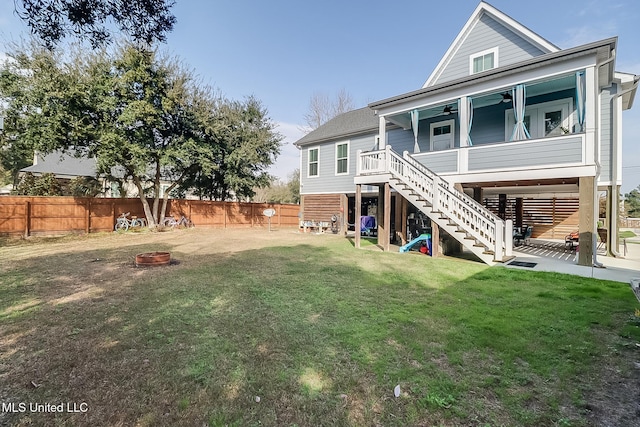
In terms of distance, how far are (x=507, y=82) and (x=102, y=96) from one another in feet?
50.7

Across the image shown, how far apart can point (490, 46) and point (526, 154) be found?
5964 millimetres

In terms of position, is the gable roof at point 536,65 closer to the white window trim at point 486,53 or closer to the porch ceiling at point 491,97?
the porch ceiling at point 491,97

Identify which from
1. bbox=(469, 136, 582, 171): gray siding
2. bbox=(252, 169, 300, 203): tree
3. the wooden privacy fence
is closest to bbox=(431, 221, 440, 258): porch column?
bbox=(469, 136, 582, 171): gray siding

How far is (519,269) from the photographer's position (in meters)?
6.78

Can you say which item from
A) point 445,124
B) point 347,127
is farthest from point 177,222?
point 445,124

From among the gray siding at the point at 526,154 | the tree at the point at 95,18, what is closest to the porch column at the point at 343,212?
the gray siding at the point at 526,154

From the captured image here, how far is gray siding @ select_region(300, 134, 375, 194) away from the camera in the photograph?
587 inches

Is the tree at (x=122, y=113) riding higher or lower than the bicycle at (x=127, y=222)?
higher

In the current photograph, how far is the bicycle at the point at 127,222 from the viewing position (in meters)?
15.0

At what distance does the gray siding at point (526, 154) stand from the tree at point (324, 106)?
828 inches

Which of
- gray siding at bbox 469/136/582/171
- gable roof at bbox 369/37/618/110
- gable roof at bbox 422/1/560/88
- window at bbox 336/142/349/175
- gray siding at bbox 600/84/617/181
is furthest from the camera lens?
window at bbox 336/142/349/175

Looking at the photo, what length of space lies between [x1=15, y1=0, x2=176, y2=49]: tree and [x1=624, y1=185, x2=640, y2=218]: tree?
4802 centimetres

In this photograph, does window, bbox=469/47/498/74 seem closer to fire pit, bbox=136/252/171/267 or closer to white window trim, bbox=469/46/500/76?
white window trim, bbox=469/46/500/76

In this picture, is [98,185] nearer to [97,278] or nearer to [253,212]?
[253,212]
